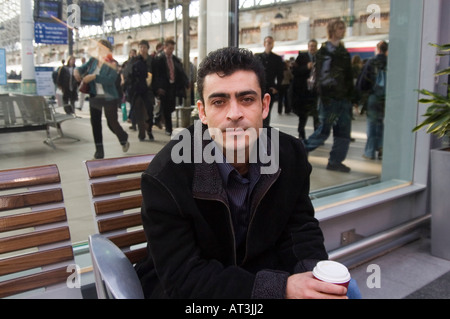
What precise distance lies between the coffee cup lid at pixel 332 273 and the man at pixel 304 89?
13.2ft

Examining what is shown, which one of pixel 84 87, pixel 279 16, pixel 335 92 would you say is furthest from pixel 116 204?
pixel 279 16

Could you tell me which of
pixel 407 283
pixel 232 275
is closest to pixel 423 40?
pixel 407 283

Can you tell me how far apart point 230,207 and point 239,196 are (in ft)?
0.17

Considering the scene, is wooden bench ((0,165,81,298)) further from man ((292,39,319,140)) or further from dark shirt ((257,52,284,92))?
man ((292,39,319,140))

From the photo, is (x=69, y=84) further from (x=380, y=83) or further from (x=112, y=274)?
(x=380, y=83)

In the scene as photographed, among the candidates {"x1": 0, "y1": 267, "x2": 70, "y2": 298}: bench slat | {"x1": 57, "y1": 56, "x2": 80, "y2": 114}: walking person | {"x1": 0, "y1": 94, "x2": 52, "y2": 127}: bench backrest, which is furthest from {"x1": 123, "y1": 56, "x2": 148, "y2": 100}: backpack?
{"x1": 0, "y1": 267, "x2": 70, "y2": 298}: bench slat

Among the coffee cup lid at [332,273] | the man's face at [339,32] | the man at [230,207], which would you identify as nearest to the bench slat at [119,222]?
the man at [230,207]

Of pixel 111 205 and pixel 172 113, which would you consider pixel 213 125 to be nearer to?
pixel 111 205

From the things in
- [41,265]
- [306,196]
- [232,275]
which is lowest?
[41,265]

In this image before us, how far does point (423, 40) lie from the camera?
155 inches

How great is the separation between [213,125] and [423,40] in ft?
10.8

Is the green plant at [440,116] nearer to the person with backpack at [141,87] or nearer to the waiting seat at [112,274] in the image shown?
the person with backpack at [141,87]

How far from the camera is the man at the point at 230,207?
1266 millimetres
